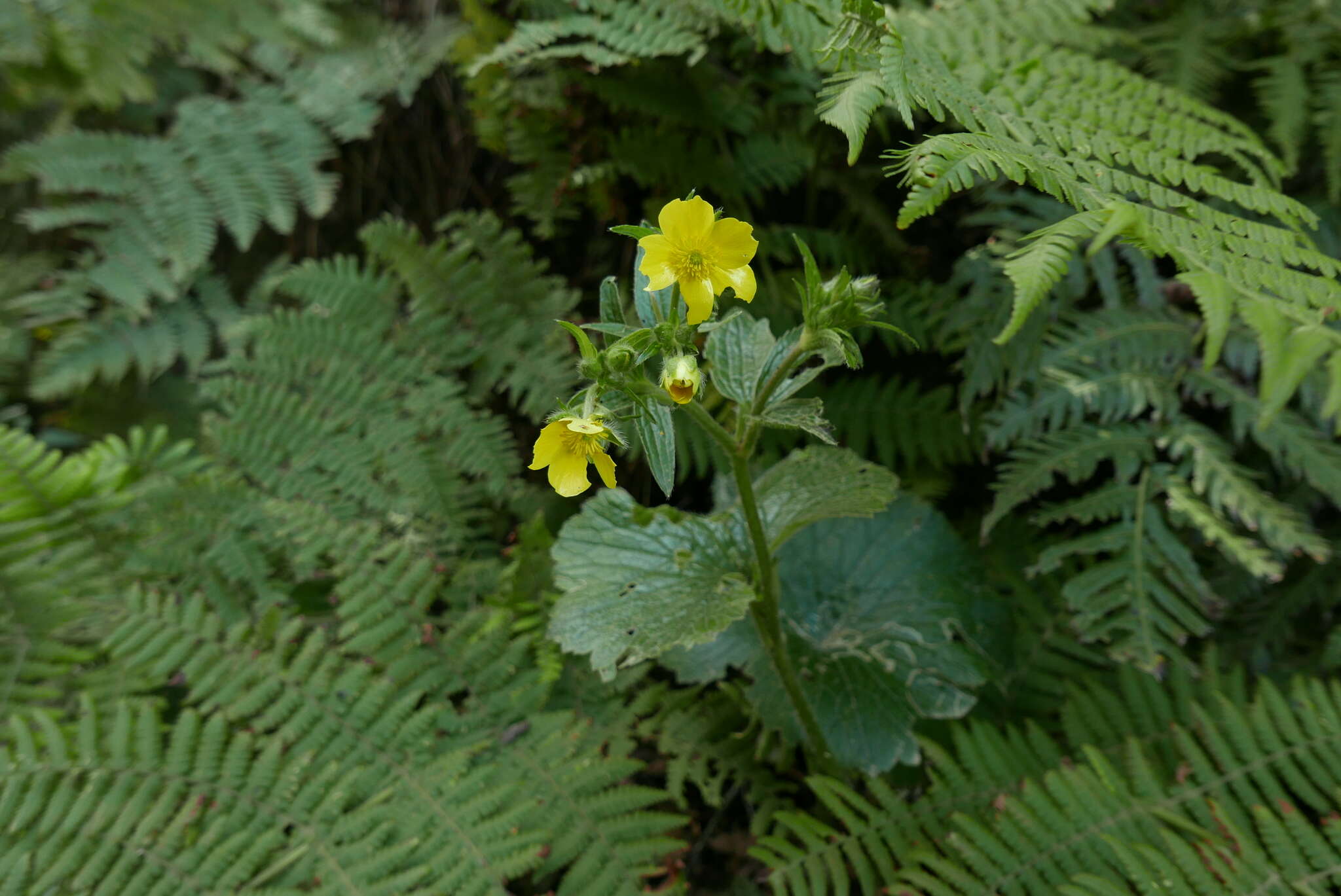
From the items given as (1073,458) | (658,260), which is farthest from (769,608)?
(1073,458)

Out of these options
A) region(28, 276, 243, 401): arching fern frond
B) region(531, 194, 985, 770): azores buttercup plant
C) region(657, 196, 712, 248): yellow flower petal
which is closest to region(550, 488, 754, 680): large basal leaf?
region(531, 194, 985, 770): azores buttercup plant

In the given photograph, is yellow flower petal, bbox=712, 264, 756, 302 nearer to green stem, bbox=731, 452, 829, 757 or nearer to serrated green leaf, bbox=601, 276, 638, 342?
serrated green leaf, bbox=601, 276, 638, 342

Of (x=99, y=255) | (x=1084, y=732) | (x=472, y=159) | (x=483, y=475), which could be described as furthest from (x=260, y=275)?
(x=1084, y=732)

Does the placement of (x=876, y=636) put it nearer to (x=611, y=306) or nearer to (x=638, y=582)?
(x=638, y=582)

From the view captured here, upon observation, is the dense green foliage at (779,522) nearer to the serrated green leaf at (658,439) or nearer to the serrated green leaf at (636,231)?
the serrated green leaf at (658,439)

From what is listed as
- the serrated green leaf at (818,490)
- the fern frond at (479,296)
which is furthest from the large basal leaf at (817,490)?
the fern frond at (479,296)

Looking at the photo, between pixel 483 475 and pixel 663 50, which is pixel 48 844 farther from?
pixel 663 50
